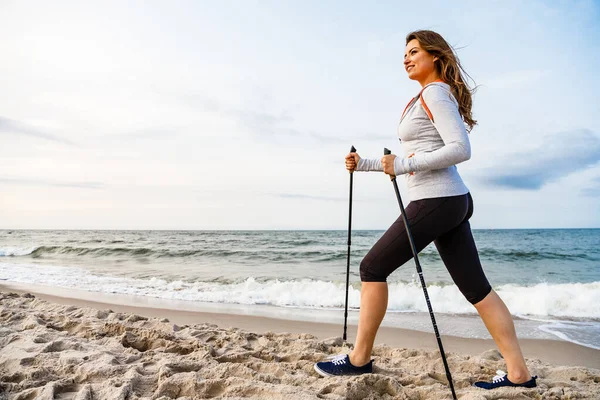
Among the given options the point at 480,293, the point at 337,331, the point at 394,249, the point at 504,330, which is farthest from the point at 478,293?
the point at 337,331

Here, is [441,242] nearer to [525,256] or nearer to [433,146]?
[433,146]

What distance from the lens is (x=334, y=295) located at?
7707 mm

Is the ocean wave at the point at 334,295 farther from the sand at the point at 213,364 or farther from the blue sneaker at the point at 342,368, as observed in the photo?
the blue sneaker at the point at 342,368

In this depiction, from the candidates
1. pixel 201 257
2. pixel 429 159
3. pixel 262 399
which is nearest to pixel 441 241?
pixel 429 159

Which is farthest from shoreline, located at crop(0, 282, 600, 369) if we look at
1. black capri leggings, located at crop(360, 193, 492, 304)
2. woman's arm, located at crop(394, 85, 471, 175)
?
woman's arm, located at crop(394, 85, 471, 175)

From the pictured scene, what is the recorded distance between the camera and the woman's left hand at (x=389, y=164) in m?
2.56

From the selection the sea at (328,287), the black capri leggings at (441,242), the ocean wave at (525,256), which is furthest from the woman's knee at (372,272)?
the ocean wave at (525,256)

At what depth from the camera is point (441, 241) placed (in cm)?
264

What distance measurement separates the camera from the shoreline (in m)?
4.30

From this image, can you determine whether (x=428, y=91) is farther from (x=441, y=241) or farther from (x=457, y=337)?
(x=457, y=337)

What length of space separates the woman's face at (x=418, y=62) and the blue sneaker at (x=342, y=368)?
1.97 meters

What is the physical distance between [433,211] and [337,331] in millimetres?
3216

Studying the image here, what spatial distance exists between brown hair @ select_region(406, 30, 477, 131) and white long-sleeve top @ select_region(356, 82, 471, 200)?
15 centimetres

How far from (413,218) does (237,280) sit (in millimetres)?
8560
